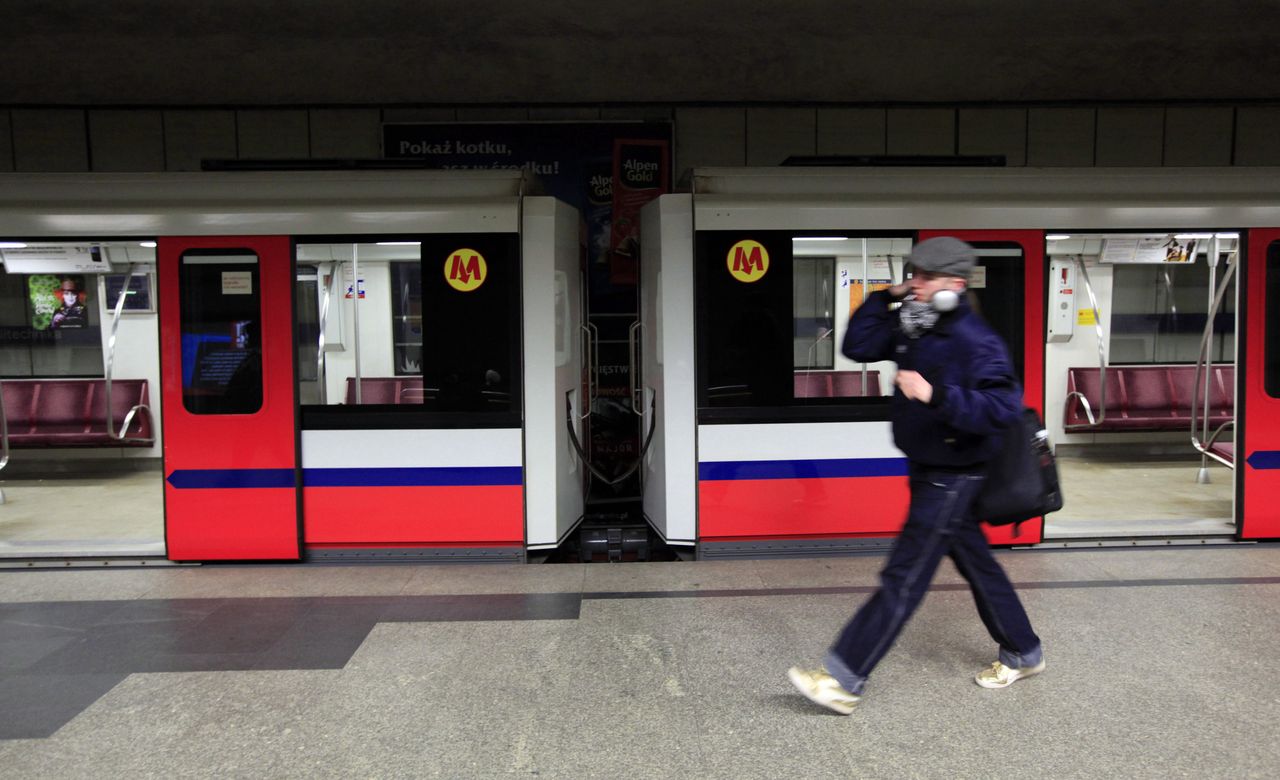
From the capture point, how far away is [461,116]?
279 inches

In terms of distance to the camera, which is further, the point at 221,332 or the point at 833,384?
the point at 833,384

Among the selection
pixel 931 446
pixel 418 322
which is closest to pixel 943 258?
pixel 931 446

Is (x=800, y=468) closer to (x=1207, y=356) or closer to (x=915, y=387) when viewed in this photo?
(x=915, y=387)

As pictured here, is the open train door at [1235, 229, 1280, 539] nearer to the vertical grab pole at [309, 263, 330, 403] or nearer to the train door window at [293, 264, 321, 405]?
the vertical grab pole at [309, 263, 330, 403]

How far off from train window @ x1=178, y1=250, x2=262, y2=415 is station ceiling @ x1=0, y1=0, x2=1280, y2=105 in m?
1.64

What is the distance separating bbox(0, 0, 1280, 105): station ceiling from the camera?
18.0 ft

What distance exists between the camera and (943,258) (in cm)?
304

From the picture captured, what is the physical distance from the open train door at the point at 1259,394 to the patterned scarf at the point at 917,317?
11.0 feet

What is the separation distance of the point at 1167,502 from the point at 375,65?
674 centimetres

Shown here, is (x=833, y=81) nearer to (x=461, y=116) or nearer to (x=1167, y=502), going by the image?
(x=461, y=116)

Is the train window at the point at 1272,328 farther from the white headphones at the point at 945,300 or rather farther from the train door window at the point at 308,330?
the train door window at the point at 308,330

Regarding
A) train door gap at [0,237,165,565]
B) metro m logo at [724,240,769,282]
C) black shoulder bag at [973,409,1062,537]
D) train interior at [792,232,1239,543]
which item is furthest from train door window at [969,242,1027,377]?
train door gap at [0,237,165,565]

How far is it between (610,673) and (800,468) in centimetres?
199

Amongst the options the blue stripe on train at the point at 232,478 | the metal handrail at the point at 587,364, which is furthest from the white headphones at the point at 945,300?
the blue stripe on train at the point at 232,478
